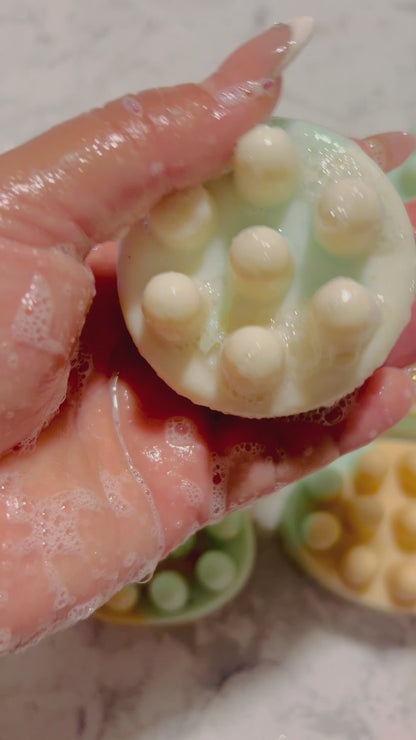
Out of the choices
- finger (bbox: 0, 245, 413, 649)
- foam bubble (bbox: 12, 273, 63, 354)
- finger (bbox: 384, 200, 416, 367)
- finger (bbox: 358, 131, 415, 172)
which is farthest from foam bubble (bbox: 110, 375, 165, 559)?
finger (bbox: 358, 131, 415, 172)

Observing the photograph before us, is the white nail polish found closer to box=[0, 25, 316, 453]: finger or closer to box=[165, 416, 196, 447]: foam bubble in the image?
box=[0, 25, 316, 453]: finger

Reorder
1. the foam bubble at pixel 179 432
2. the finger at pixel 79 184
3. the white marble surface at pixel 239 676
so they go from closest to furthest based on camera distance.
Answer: the finger at pixel 79 184 → the foam bubble at pixel 179 432 → the white marble surface at pixel 239 676

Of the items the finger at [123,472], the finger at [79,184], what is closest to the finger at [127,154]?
the finger at [79,184]

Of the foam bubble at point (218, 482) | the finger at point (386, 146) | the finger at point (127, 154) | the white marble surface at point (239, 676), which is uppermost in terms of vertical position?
the finger at point (127, 154)

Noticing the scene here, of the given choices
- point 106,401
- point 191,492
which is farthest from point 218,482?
point 106,401

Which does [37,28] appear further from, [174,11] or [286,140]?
[286,140]

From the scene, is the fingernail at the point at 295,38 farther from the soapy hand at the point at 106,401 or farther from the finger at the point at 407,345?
the finger at the point at 407,345
